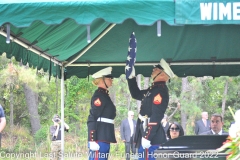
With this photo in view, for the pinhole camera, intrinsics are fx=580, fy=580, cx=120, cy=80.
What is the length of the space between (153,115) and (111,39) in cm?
176

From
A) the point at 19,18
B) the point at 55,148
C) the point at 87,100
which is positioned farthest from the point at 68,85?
the point at 19,18

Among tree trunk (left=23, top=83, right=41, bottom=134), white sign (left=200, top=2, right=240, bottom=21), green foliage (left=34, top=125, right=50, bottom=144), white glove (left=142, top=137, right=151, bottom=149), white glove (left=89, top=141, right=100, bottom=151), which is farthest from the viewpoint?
tree trunk (left=23, top=83, right=41, bottom=134)

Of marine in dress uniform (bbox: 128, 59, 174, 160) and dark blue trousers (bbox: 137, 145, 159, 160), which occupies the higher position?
marine in dress uniform (bbox: 128, 59, 174, 160)

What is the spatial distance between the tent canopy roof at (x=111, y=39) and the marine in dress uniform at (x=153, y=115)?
695mm

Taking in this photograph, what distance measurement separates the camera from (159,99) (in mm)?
6934

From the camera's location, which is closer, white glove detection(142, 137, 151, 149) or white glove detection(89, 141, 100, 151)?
white glove detection(142, 137, 151, 149)

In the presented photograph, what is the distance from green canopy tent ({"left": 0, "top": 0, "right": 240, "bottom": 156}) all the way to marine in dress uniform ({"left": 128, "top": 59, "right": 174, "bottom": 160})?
2.73 ft

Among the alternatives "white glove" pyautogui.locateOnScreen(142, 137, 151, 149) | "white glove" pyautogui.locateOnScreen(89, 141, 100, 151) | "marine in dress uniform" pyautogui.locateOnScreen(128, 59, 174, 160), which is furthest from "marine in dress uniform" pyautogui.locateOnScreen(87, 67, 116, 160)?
"white glove" pyautogui.locateOnScreen(142, 137, 151, 149)

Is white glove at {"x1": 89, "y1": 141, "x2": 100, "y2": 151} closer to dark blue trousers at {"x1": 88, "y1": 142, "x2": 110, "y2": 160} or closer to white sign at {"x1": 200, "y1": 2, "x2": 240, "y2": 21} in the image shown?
dark blue trousers at {"x1": 88, "y1": 142, "x2": 110, "y2": 160}

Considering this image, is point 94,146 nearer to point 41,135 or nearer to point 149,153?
point 149,153

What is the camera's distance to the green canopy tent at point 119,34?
5.17m

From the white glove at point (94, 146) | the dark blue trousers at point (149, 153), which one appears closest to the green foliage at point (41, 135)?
the white glove at point (94, 146)

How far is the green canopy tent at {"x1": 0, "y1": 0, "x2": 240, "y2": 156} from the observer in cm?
517

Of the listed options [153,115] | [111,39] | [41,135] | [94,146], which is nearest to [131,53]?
[153,115]
